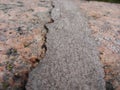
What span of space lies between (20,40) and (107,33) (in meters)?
1.20

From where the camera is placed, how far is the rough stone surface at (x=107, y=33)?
9.22 ft

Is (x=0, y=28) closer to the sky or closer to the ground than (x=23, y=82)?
closer to the sky

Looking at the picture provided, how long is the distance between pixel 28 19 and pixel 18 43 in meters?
0.61

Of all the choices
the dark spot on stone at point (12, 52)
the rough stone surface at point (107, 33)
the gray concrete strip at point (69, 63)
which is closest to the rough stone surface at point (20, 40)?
the dark spot on stone at point (12, 52)

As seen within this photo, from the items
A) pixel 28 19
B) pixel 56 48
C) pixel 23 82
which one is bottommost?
pixel 23 82

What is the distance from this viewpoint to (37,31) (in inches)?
127

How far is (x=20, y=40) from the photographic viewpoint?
10.0 ft

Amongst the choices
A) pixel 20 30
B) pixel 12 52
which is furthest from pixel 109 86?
pixel 20 30

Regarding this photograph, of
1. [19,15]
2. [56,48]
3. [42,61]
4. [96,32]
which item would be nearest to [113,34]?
[96,32]

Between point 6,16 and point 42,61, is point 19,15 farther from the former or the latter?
point 42,61

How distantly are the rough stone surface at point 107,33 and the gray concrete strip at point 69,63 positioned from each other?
87 millimetres

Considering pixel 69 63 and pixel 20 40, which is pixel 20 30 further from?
pixel 69 63

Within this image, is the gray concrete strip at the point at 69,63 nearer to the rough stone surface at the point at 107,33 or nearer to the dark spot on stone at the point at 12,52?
the rough stone surface at the point at 107,33

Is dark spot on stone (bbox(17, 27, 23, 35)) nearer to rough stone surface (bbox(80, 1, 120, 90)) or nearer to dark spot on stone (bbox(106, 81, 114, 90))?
rough stone surface (bbox(80, 1, 120, 90))
